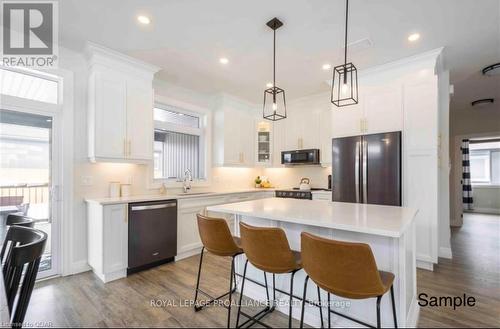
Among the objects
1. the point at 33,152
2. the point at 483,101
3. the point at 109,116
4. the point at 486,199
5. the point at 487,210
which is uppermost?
the point at 483,101

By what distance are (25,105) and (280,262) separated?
10.6ft

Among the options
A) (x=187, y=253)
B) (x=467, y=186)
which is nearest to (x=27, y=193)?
(x=187, y=253)

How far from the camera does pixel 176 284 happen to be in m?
2.70

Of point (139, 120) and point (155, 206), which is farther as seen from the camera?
point (139, 120)

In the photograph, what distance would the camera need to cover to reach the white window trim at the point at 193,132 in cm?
388

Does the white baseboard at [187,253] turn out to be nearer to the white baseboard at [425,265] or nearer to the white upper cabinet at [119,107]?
the white upper cabinet at [119,107]

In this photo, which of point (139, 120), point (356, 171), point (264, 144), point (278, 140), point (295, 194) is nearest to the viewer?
point (139, 120)

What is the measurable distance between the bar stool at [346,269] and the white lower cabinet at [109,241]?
2.34 meters

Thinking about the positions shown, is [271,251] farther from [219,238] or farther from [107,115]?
[107,115]

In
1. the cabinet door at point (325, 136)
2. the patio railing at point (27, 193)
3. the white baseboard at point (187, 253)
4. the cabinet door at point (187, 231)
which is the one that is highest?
the cabinet door at point (325, 136)

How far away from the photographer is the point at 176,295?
8.02 ft

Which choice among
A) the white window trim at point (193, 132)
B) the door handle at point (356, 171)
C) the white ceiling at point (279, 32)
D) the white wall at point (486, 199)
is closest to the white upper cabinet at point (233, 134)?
the white window trim at point (193, 132)

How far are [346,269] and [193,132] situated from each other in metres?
3.74

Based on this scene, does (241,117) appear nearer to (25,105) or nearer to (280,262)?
(25,105)
